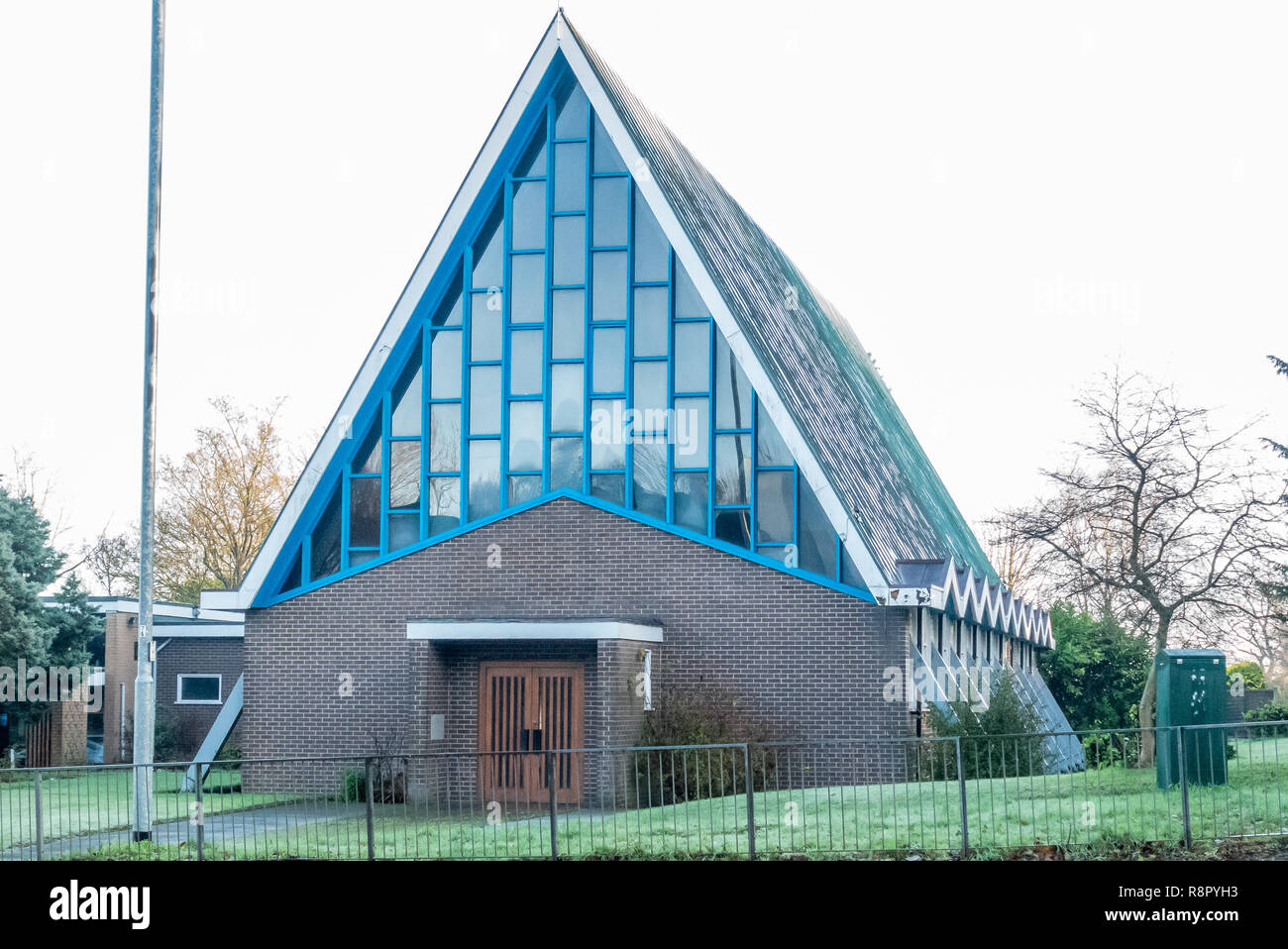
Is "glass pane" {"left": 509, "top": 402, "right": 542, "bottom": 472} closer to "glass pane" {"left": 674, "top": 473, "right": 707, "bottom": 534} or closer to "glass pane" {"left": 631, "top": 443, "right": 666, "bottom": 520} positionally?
"glass pane" {"left": 631, "top": 443, "right": 666, "bottom": 520}

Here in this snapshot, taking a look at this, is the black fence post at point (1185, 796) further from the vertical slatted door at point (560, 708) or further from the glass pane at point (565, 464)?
the glass pane at point (565, 464)

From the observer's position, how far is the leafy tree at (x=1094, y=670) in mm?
36812

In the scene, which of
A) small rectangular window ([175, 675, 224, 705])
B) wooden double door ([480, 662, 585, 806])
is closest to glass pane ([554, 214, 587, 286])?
wooden double door ([480, 662, 585, 806])

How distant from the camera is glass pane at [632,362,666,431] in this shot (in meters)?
23.2

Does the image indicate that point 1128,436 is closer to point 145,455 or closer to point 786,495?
point 786,495

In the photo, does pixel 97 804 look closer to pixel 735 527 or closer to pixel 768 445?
pixel 735 527

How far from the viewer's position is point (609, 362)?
76.8ft

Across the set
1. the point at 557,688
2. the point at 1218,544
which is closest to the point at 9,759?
the point at 557,688

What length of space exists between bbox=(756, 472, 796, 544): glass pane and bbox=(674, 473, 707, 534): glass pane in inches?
33.7

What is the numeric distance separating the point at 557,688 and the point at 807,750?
12.8 ft

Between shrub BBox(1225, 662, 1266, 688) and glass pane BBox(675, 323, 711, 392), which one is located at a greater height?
glass pane BBox(675, 323, 711, 392)

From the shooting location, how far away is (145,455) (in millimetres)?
18281
